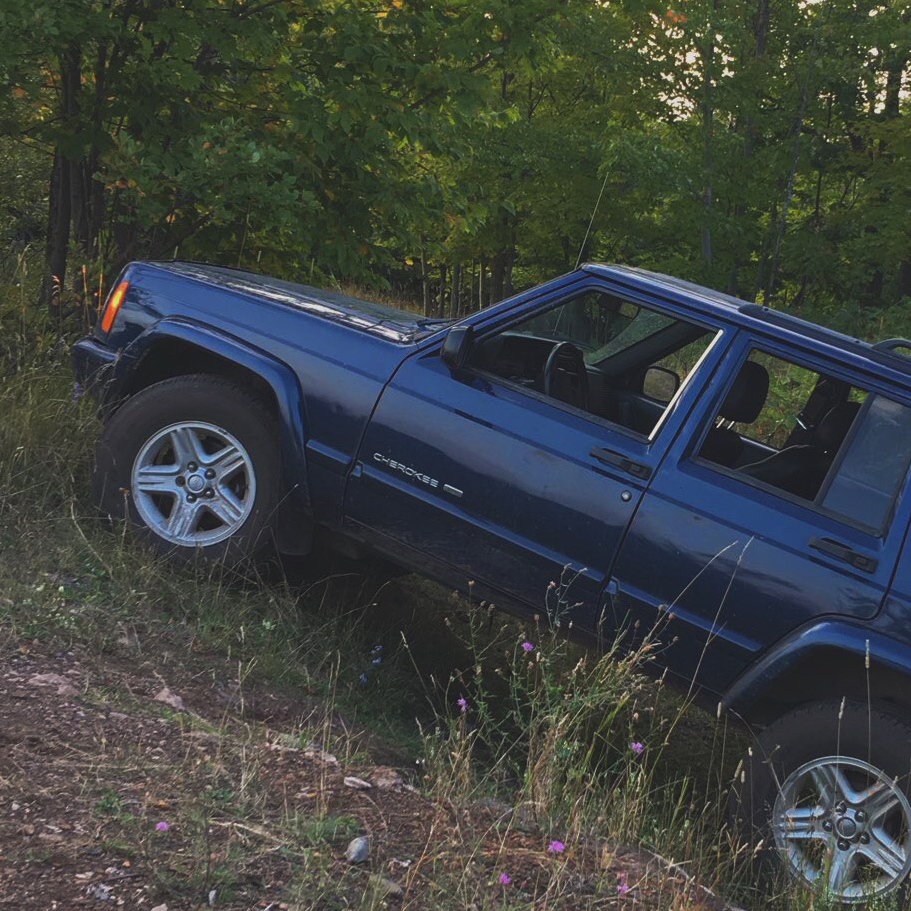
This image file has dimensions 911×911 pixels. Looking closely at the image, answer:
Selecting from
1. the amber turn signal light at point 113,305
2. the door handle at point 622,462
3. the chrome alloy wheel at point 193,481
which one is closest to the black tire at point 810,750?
the door handle at point 622,462

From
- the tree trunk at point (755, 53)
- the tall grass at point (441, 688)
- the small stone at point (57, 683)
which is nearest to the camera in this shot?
the tall grass at point (441, 688)

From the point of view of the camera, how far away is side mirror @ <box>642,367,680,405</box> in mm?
5043

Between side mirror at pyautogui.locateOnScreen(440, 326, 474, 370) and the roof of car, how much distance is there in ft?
1.71

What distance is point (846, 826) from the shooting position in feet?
10.7

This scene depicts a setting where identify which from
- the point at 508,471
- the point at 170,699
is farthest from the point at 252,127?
the point at 170,699

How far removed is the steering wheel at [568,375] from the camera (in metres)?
4.29

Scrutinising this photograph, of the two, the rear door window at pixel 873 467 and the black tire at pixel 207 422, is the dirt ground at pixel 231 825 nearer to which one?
the black tire at pixel 207 422

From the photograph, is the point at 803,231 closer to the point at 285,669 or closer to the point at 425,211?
the point at 425,211

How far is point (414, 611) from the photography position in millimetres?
5359

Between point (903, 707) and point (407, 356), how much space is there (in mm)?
2205

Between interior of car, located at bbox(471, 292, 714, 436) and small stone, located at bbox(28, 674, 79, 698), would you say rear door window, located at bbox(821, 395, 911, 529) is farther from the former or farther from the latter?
small stone, located at bbox(28, 674, 79, 698)

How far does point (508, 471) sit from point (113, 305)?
2.13 meters

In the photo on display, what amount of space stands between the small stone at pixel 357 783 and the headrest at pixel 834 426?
7.30ft

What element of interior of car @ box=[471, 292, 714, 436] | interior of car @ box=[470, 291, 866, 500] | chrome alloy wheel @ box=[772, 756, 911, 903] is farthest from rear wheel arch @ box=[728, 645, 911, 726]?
interior of car @ box=[471, 292, 714, 436]
